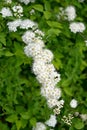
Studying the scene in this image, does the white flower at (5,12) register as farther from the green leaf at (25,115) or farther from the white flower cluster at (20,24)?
the green leaf at (25,115)

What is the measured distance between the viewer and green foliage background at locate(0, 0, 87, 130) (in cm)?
248

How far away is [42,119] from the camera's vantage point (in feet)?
8.56

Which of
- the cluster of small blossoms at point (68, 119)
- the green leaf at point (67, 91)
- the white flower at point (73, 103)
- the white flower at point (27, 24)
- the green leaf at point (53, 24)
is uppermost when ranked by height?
the white flower at point (27, 24)

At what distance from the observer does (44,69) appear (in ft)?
7.81

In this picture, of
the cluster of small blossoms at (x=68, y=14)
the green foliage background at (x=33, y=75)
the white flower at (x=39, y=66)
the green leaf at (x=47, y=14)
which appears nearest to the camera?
the white flower at (x=39, y=66)

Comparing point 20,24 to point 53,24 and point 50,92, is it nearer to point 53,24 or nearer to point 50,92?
point 53,24

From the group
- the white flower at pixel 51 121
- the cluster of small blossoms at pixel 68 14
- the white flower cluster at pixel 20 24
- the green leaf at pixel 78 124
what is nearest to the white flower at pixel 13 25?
the white flower cluster at pixel 20 24

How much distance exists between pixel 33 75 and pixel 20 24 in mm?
356

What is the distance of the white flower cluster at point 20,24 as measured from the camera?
256 cm

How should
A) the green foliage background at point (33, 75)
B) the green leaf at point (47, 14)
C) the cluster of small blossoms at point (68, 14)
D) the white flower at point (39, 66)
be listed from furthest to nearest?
the cluster of small blossoms at point (68, 14) < the green leaf at point (47, 14) < the green foliage background at point (33, 75) < the white flower at point (39, 66)

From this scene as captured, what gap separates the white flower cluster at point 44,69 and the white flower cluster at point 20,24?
0.12m

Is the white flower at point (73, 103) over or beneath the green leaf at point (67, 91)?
beneath

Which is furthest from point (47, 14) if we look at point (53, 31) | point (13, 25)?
point (13, 25)

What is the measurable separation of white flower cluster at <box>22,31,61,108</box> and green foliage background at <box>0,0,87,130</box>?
7 centimetres
